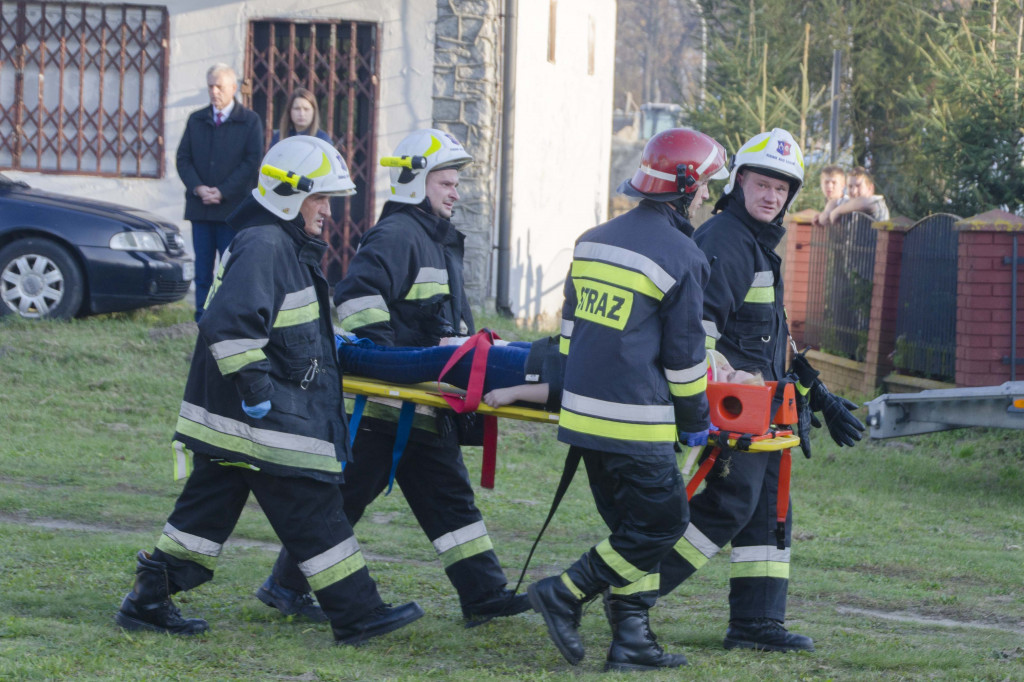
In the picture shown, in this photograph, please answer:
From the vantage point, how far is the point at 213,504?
471 cm

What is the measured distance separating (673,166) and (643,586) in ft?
4.98

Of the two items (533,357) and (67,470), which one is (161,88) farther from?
(533,357)

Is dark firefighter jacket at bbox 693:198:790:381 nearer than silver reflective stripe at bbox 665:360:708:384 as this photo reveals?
No

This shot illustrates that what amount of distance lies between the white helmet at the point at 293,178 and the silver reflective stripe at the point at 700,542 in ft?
6.06

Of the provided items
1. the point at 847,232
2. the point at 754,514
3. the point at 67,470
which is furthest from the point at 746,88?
the point at 754,514

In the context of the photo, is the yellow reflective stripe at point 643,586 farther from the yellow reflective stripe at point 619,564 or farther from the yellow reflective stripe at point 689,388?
the yellow reflective stripe at point 689,388

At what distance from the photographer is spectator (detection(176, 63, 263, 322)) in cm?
1021

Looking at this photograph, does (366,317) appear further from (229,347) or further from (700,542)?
(700,542)

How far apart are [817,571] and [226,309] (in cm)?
351

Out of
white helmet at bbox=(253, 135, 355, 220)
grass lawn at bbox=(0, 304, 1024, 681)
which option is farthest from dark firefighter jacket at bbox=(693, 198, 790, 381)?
white helmet at bbox=(253, 135, 355, 220)

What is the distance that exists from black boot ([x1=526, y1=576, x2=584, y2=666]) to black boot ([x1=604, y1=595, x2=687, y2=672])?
13cm

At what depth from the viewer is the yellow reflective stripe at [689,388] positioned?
439 centimetres

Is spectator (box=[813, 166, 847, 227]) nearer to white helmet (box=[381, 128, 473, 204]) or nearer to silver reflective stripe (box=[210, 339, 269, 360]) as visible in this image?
white helmet (box=[381, 128, 473, 204])

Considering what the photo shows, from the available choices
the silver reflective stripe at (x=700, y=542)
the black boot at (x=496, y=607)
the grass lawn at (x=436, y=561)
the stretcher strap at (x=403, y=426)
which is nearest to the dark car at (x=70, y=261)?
the grass lawn at (x=436, y=561)
